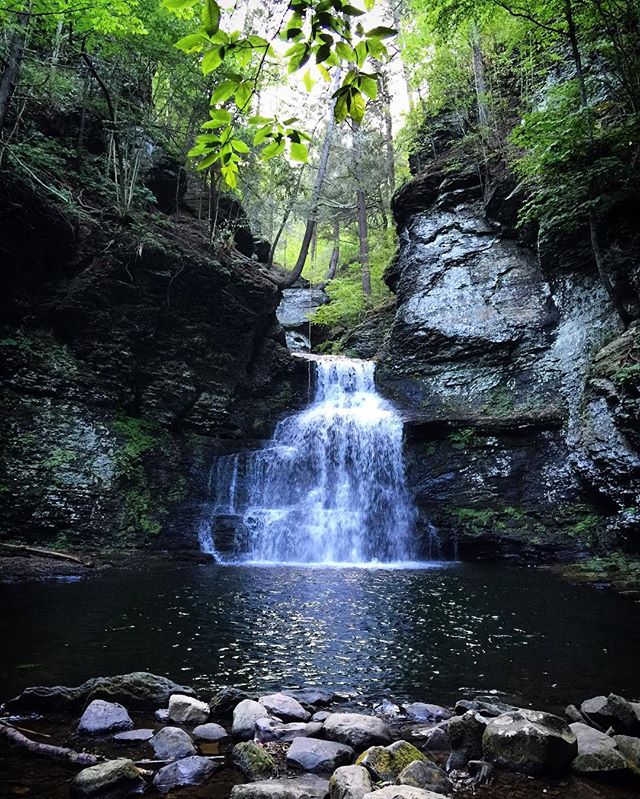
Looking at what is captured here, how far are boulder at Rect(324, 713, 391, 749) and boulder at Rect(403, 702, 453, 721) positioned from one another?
1.66 feet

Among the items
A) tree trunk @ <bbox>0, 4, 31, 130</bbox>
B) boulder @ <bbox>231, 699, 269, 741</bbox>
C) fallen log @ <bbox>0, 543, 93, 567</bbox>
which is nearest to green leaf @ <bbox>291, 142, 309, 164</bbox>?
boulder @ <bbox>231, 699, 269, 741</bbox>

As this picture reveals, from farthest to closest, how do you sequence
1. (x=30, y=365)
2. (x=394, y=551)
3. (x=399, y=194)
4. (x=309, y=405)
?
(x=399, y=194) < (x=309, y=405) < (x=394, y=551) < (x=30, y=365)

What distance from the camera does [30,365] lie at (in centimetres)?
1252

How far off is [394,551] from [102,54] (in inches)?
626

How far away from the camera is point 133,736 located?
11.0 feet

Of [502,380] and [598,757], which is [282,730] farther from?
[502,380]

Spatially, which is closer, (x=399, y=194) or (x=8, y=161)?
(x=8, y=161)

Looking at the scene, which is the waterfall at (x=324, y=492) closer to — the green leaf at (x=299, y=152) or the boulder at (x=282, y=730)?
the boulder at (x=282, y=730)

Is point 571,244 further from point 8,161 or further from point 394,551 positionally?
point 8,161

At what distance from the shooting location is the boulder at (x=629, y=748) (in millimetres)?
3045

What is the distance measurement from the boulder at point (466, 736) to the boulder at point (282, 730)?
0.91 meters

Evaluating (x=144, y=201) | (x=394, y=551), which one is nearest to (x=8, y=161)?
(x=144, y=201)

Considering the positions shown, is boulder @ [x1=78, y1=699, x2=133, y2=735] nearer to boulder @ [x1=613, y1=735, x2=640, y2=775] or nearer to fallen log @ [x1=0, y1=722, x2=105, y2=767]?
fallen log @ [x1=0, y1=722, x2=105, y2=767]

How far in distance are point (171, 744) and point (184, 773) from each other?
326 mm
